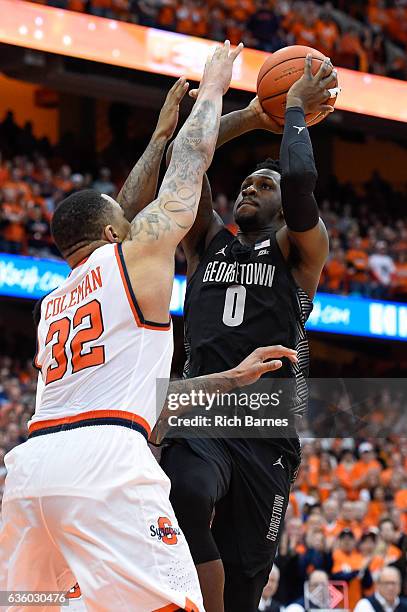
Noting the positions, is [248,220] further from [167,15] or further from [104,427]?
[167,15]

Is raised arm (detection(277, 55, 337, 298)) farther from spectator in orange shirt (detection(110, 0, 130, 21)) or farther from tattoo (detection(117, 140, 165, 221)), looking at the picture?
spectator in orange shirt (detection(110, 0, 130, 21))

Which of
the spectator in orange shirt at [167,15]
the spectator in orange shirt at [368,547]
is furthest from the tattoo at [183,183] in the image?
the spectator in orange shirt at [167,15]

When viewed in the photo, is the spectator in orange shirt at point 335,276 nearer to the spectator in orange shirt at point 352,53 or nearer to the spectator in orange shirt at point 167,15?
the spectator in orange shirt at point 352,53

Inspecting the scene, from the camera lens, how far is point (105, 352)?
3836mm

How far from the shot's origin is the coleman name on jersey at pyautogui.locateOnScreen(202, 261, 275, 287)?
5.02m

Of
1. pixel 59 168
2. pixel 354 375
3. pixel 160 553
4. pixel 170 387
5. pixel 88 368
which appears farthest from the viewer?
pixel 354 375

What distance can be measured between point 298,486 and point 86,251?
29.7 ft

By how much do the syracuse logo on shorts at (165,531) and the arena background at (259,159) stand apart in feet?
20.1

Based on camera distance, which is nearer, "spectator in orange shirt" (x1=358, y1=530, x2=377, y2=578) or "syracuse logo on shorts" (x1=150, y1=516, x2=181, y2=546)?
"syracuse logo on shorts" (x1=150, y1=516, x2=181, y2=546)

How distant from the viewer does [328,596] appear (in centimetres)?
961

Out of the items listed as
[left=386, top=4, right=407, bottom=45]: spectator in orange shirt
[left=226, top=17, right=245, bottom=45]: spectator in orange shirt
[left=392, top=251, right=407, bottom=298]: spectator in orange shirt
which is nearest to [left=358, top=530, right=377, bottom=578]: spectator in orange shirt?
[left=392, top=251, right=407, bottom=298]: spectator in orange shirt

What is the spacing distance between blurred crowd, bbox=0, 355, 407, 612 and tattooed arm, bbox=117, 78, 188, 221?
16.7 feet

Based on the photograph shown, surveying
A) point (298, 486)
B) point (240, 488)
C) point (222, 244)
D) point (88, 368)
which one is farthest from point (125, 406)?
point (298, 486)

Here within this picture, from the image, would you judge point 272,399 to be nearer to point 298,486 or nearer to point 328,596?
point 328,596
